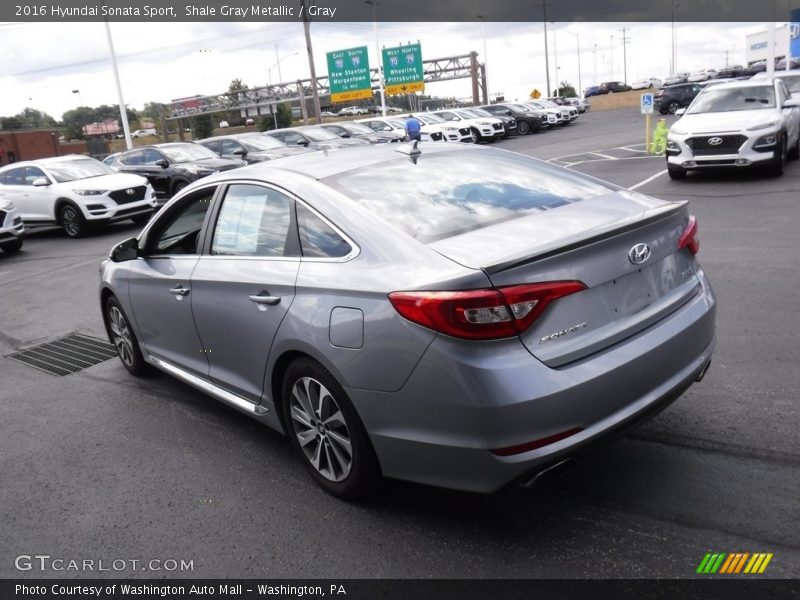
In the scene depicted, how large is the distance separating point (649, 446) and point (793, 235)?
5657 millimetres

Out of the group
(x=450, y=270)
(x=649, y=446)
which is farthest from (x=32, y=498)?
(x=649, y=446)

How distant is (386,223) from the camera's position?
3232 mm

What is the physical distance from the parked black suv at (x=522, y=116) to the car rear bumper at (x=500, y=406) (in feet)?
116

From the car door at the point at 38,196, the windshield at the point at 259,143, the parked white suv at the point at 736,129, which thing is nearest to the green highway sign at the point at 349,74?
the windshield at the point at 259,143

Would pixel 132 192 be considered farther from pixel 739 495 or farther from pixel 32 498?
pixel 739 495

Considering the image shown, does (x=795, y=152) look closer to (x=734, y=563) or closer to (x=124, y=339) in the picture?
(x=124, y=339)

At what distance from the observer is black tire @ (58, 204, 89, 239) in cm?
1468

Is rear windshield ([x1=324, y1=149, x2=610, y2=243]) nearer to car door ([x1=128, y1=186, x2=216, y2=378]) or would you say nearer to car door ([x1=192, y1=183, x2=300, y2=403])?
car door ([x1=192, y1=183, x2=300, y2=403])

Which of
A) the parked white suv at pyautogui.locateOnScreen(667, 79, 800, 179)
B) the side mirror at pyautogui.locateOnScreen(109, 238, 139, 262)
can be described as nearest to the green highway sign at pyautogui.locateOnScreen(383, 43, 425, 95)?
the parked white suv at pyautogui.locateOnScreen(667, 79, 800, 179)

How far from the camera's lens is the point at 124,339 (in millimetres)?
5660

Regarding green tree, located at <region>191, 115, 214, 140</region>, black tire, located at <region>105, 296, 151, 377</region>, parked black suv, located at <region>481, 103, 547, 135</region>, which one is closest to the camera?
black tire, located at <region>105, 296, 151, 377</region>

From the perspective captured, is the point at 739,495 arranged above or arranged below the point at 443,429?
below

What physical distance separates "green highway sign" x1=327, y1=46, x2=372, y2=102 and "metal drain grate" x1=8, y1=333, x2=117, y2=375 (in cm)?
4550

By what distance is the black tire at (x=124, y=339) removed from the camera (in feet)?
18.1
